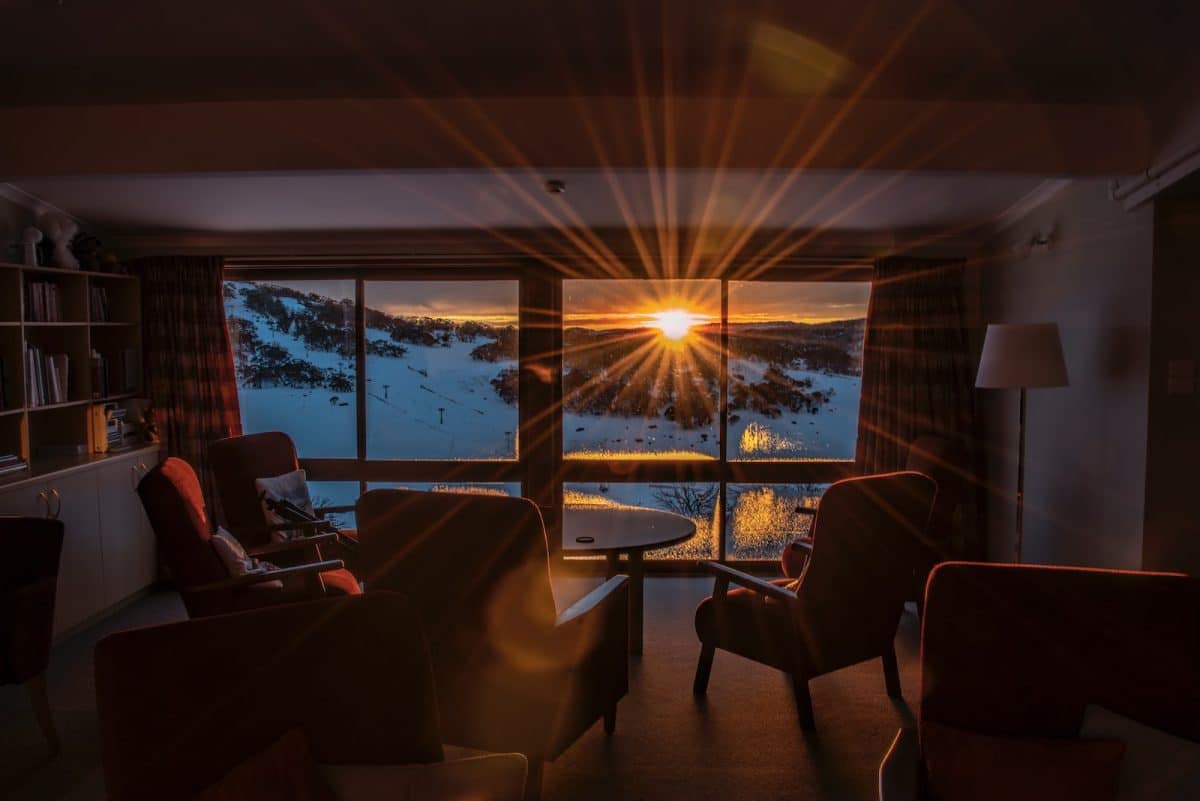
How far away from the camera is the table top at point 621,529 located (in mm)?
3553

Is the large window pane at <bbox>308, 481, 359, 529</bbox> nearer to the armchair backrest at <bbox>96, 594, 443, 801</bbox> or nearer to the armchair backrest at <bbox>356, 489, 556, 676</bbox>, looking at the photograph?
the armchair backrest at <bbox>356, 489, 556, 676</bbox>

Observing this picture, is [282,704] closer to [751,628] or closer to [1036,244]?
[751,628]

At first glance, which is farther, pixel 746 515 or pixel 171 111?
pixel 746 515

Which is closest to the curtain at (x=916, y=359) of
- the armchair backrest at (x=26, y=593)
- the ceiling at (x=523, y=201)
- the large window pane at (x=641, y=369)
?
the ceiling at (x=523, y=201)

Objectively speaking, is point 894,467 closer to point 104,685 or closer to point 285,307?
point 285,307

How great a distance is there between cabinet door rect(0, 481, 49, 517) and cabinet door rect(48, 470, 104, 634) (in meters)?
0.05

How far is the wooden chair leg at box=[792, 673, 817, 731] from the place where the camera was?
10.1 ft

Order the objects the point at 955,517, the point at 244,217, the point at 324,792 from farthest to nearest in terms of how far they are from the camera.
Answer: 1. the point at 955,517
2. the point at 244,217
3. the point at 324,792

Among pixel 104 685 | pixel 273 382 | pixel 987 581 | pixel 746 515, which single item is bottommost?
pixel 746 515

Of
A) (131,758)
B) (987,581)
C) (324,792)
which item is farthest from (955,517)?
(131,758)

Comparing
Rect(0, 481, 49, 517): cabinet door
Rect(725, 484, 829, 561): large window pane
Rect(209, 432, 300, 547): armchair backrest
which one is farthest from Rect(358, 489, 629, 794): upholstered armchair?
Rect(725, 484, 829, 561): large window pane

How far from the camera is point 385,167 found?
3.17 m

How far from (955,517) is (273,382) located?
4613 millimetres

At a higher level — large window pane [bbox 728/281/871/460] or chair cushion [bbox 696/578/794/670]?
large window pane [bbox 728/281/871/460]
